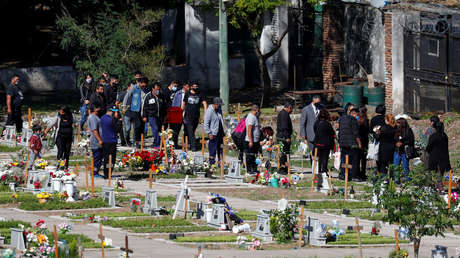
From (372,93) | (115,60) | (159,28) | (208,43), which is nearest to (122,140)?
(115,60)

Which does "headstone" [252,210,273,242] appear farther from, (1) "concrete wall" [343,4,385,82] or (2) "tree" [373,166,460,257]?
(1) "concrete wall" [343,4,385,82]

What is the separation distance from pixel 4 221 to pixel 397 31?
808 inches

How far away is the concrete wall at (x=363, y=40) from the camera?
40750mm

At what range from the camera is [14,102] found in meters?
30.4

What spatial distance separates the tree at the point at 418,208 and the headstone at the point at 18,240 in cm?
515

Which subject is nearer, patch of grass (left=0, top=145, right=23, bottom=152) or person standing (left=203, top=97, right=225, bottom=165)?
person standing (left=203, top=97, right=225, bottom=165)

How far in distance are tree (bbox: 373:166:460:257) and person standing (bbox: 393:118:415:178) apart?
26.3ft

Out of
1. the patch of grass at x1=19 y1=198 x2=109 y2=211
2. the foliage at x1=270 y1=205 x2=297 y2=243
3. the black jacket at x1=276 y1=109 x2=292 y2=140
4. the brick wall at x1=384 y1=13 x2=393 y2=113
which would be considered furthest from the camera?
the brick wall at x1=384 y1=13 x2=393 y2=113

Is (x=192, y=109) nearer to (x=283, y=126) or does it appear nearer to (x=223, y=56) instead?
(x=283, y=126)

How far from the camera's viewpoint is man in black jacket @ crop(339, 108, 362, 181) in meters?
24.3

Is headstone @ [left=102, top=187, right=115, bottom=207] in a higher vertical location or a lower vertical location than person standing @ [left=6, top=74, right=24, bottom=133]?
lower

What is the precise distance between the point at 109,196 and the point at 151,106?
26.4 ft

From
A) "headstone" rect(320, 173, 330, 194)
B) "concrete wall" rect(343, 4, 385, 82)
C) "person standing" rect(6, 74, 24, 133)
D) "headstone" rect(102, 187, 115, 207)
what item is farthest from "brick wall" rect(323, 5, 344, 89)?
"headstone" rect(102, 187, 115, 207)

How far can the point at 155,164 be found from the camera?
80.9 feet
